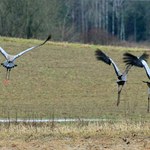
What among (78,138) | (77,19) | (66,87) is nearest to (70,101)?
(66,87)

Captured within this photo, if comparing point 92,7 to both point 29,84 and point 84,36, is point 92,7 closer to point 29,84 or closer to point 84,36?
point 84,36

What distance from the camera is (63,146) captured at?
14914mm

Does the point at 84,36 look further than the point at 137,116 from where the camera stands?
Yes

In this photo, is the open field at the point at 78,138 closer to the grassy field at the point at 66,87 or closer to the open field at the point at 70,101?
the open field at the point at 70,101

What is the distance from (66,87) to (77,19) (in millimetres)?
71941

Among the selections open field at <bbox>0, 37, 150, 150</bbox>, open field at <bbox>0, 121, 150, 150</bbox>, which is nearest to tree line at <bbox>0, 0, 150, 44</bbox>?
open field at <bbox>0, 37, 150, 150</bbox>

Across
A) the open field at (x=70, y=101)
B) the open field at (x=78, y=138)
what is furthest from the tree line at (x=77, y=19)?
the open field at (x=78, y=138)

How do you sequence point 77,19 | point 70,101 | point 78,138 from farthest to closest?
point 77,19
point 70,101
point 78,138

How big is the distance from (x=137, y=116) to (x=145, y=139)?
8760mm

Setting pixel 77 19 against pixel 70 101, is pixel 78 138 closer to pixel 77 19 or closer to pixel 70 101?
pixel 70 101

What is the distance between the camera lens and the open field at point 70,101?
1548cm

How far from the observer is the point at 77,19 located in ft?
348

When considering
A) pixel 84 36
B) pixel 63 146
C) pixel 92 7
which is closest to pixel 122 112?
pixel 63 146

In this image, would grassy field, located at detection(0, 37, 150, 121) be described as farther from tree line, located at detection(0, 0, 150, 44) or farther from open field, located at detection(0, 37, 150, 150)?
tree line, located at detection(0, 0, 150, 44)
